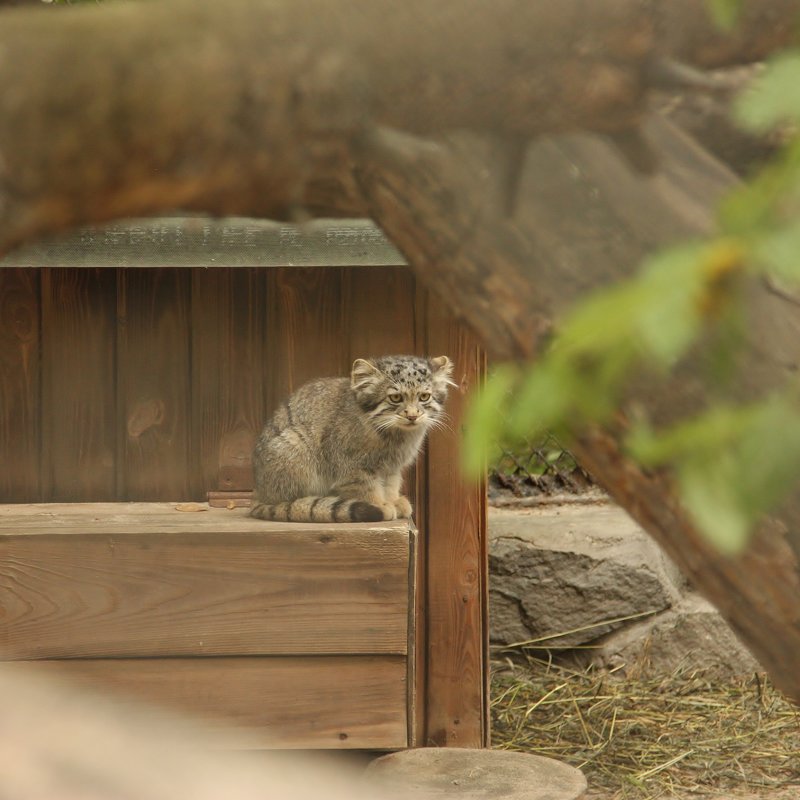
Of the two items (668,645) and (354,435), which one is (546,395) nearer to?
(354,435)

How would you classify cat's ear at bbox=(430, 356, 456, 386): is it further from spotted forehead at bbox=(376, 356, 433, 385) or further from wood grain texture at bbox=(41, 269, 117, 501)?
wood grain texture at bbox=(41, 269, 117, 501)

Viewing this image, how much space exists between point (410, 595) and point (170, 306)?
5.74 ft

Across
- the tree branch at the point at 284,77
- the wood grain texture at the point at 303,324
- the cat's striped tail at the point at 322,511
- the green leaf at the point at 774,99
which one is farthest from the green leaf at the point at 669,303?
the wood grain texture at the point at 303,324

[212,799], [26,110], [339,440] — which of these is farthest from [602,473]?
[339,440]

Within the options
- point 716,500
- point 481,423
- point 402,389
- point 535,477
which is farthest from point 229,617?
point 716,500

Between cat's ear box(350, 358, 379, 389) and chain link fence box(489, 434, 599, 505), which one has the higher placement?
cat's ear box(350, 358, 379, 389)

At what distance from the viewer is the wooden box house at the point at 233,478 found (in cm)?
406

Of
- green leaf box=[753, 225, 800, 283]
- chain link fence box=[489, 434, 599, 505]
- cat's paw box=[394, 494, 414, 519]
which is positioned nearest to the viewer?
green leaf box=[753, 225, 800, 283]

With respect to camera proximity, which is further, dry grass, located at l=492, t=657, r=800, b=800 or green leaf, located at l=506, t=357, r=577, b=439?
dry grass, located at l=492, t=657, r=800, b=800

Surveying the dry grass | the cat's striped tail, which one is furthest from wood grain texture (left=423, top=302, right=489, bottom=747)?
the cat's striped tail

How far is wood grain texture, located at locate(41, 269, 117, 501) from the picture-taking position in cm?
489

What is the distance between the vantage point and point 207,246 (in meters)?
4.39

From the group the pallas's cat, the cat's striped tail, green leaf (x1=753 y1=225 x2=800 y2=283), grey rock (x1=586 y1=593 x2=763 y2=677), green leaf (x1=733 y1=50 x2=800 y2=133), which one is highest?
green leaf (x1=733 y1=50 x2=800 y2=133)

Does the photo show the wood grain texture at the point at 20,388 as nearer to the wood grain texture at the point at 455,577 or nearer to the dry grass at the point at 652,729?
the wood grain texture at the point at 455,577
